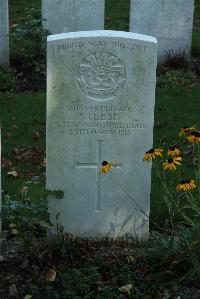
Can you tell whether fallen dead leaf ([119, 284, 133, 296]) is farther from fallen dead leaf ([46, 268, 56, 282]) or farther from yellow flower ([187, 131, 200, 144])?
yellow flower ([187, 131, 200, 144])

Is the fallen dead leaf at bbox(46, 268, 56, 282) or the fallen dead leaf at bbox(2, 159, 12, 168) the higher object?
the fallen dead leaf at bbox(2, 159, 12, 168)

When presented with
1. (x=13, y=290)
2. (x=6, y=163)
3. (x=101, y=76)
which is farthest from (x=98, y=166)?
(x=6, y=163)

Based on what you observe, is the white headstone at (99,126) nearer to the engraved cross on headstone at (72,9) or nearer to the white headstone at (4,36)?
the white headstone at (4,36)

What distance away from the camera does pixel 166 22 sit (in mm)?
11883

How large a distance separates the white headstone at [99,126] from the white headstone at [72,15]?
617 centimetres

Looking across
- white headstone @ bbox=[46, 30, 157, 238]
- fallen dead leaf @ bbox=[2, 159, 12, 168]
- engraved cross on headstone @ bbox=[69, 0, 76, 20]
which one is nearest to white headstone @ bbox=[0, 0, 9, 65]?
engraved cross on headstone @ bbox=[69, 0, 76, 20]

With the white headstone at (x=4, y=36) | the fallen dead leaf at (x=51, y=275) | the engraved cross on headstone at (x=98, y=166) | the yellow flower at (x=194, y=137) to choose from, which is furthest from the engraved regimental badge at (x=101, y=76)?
the white headstone at (x=4, y=36)

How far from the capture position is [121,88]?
539cm

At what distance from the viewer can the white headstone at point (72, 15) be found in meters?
11.4

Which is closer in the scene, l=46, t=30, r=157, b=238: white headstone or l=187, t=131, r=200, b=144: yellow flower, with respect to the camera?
l=187, t=131, r=200, b=144: yellow flower

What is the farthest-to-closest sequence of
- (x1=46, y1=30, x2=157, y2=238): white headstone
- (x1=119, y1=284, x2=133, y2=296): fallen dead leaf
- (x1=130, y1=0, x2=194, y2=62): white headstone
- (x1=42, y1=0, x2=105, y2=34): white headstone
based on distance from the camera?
1. (x1=130, y1=0, x2=194, y2=62): white headstone
2. (x1=42, y1=0, x2=105, y2=34): white headstone
3. (x1=46, y1=30, x2=157, y2=238): white headstone
4. (x1=119, y1=284, x2=133, y2=296): fallen dead leaf

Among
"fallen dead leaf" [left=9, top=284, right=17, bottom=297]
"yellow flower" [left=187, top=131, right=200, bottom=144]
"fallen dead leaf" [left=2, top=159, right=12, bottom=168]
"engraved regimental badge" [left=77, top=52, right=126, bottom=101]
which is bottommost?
"fallen dead leaf" [left=9, top=284, right=17, bottom=297]

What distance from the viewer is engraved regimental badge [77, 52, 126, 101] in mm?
5312

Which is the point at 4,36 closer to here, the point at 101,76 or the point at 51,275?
Answer: the point at 101,76
